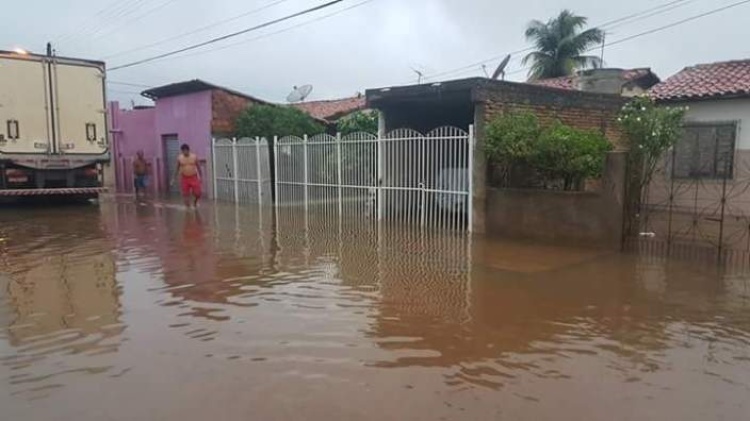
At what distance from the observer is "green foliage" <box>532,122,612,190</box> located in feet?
30.3

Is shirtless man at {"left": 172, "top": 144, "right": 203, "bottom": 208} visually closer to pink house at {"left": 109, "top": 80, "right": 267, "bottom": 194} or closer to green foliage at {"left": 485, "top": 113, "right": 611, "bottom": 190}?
pink house at {"left": 109, "top": 80, "right": 267, "bottom": 194}

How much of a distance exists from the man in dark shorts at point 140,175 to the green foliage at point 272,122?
5032 mm

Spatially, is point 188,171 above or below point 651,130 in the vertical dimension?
below

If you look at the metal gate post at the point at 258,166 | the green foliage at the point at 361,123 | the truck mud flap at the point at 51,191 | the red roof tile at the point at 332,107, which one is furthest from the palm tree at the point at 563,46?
the truck mud flap at the point at 51,191

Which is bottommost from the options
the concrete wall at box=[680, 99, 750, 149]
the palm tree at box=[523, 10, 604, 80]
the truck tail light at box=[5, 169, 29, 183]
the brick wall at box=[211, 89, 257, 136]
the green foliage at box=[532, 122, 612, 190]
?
the truck tail light at box=[5, 169, 29, 183]

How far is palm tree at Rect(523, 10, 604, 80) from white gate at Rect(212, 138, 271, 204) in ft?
64.7

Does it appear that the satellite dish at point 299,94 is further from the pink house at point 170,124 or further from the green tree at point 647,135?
the green tree at point 647,135

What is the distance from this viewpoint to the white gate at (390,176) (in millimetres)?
10750

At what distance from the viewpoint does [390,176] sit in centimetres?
1198

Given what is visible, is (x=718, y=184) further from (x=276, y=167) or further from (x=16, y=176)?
(x=16, y=176)

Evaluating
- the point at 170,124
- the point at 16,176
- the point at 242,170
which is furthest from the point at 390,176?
the point at 170,124

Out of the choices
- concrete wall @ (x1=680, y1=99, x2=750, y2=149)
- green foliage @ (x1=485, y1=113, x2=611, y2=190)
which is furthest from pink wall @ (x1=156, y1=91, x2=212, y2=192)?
concrete wall @ (x1=680, y1=99, x2=750, y2=149)

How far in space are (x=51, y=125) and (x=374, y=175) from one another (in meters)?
8.63

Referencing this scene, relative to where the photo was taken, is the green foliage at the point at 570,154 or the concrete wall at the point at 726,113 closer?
the green foliage at the point at 570,154
